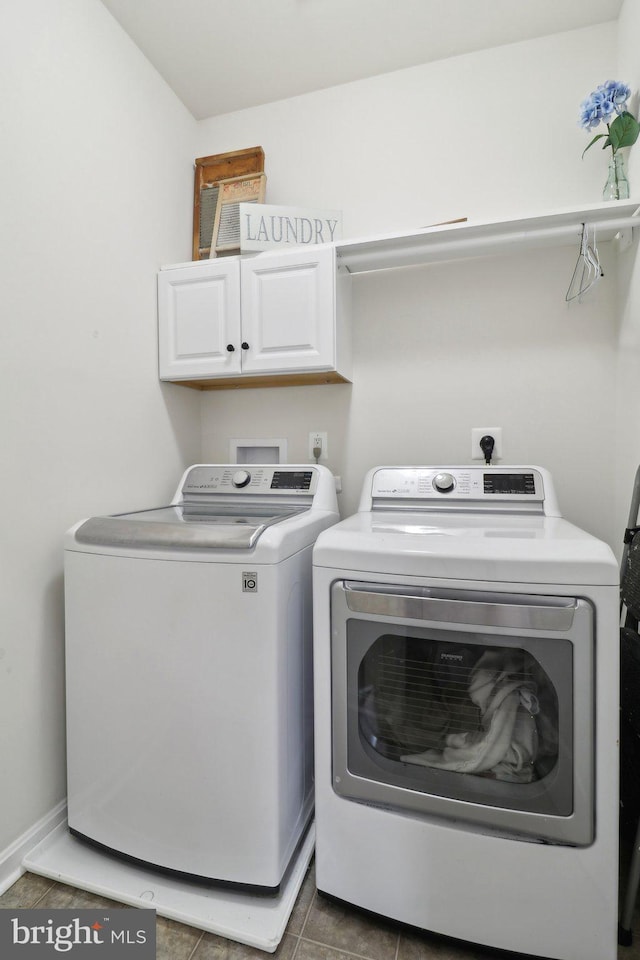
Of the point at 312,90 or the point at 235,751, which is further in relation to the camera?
the point at 312,90

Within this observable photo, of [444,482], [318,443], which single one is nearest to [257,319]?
[318,443]

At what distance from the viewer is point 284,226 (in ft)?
5.88

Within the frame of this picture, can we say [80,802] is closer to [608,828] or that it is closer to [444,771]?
[444,771]

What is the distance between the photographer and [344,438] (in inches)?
77.2

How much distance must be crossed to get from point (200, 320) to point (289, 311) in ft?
1.26

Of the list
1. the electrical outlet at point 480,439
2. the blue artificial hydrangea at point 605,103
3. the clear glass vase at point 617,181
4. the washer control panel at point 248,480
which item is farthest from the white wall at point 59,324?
the clear glass vase at point 617,181

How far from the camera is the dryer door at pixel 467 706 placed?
92 centimetres

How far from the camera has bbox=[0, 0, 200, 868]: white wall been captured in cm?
122

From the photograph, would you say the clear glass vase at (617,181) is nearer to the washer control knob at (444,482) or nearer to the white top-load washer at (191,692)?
the washer control knob at (444,482)

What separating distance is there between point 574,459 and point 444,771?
1.21 meters

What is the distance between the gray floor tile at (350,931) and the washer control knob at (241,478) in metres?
1.25

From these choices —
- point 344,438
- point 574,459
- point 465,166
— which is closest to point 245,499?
point 344,438

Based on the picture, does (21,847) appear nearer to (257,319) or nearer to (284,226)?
(257,319)

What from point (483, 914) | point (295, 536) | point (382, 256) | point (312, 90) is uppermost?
point (312, 90)
